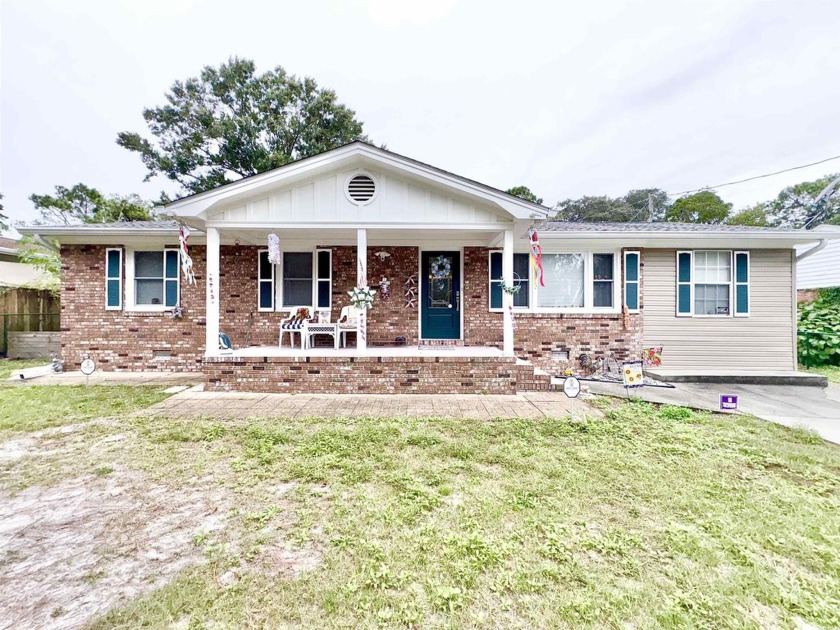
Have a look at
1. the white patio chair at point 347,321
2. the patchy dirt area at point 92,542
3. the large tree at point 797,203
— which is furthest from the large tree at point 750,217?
the patchy dirt area at point 92,542

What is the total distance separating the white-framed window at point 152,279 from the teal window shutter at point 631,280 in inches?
385

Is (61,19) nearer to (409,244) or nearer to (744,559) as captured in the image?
(409,244)

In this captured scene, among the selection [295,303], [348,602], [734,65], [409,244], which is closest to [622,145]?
[734,65]

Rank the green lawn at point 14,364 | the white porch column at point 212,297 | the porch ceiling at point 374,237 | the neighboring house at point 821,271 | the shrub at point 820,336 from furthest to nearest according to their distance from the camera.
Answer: the neighboring house at point 821,271 < the shrub at point 820,336 < the green lawn at point 14,364 < the porch ceiling at point 374,237 < the white porch column at point 212,297

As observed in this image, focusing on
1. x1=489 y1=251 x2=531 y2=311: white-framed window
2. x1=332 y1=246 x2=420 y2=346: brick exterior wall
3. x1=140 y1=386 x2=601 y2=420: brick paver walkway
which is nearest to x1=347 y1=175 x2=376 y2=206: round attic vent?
x1=332 y1=246 x2=420 y2=346: brick exterior wall

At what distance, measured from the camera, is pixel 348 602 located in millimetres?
1727

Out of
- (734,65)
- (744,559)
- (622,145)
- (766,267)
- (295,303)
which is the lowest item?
(744,559)

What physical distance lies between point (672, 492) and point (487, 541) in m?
1.68

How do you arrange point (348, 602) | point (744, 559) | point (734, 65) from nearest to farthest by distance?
1. point (348, 602)
2. point (744, 559)
3. point (734, 65)

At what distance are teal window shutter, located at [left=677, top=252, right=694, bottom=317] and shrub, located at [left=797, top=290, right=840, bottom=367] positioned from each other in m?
4.85

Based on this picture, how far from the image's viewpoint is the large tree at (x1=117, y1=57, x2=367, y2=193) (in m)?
18.6

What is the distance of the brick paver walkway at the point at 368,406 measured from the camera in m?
4.79

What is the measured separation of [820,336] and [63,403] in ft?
54.2

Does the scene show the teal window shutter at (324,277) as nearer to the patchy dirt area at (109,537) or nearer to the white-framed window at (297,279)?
the white-framed window at (297,279)
